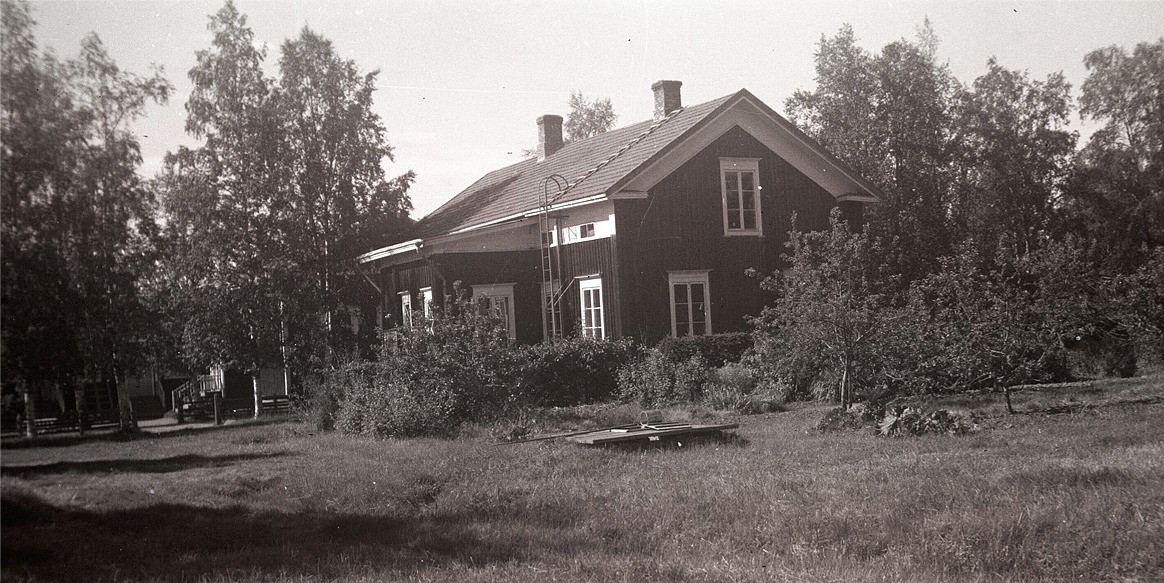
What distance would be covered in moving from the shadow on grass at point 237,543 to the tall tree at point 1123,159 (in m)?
26.1

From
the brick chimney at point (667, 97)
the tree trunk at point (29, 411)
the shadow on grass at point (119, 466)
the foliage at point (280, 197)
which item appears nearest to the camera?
the shadow on grass at point (119, 466)

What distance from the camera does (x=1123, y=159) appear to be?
31609mm

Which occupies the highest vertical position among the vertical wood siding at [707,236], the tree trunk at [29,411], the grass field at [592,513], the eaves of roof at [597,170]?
the eaves of roof at [597,170]

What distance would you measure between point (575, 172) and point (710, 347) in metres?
7.84

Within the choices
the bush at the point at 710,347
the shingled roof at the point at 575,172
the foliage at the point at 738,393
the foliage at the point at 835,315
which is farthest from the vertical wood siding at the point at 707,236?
the foliage at the point at 835,315

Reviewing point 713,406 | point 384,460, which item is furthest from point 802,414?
point 384,460

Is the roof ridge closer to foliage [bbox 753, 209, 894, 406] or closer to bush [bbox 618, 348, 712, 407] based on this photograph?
bush [bbox 618, 348, 712, 407]

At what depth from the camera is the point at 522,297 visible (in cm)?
2430

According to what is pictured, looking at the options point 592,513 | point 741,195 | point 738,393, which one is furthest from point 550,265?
point 592,513

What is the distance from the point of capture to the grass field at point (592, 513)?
6.96 meters

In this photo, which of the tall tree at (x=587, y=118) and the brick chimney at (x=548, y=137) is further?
the tall tree at (x=587, y=118)

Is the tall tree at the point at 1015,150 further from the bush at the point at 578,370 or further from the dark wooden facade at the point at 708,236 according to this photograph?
the bush at the point at 578,370

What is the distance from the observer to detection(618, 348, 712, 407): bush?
1822 cm

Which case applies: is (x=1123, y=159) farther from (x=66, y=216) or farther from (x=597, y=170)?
(x=66, y=216)
